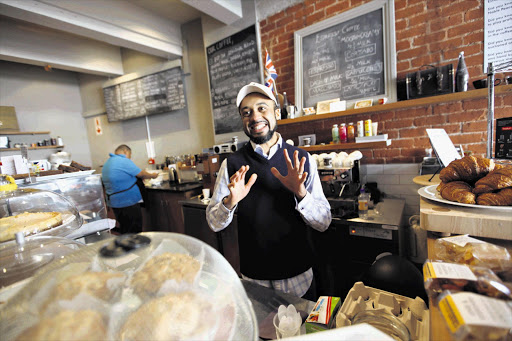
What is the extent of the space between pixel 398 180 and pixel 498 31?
1520mm

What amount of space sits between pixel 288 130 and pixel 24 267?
9.24 ft

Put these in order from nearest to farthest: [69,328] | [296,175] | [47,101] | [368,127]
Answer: [69,328], [296,175], [368,127], [47,101]

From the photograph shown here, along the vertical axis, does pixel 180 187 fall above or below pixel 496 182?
below

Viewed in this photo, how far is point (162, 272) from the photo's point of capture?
492 millimetres

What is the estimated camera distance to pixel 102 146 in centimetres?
578

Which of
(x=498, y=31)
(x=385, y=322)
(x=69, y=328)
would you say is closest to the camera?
(x=69, y=328)

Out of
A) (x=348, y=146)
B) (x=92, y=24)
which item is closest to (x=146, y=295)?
(x=348, y=146)

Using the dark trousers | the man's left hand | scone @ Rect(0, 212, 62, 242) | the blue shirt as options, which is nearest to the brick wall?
the man's left hand

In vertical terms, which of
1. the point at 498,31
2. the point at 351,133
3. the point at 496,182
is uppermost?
the point at 498,31

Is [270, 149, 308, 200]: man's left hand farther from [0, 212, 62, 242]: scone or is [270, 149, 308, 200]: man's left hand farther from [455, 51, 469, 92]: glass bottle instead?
[455, 51, 469, 92]: glass bottle

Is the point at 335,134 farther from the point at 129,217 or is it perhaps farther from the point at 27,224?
the point at 129,217

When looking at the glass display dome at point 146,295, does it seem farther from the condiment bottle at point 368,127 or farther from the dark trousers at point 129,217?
the dark trousers at point 129,217

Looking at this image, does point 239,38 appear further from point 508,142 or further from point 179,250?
point 179,250

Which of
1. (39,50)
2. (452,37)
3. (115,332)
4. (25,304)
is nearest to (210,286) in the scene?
(115,332)
